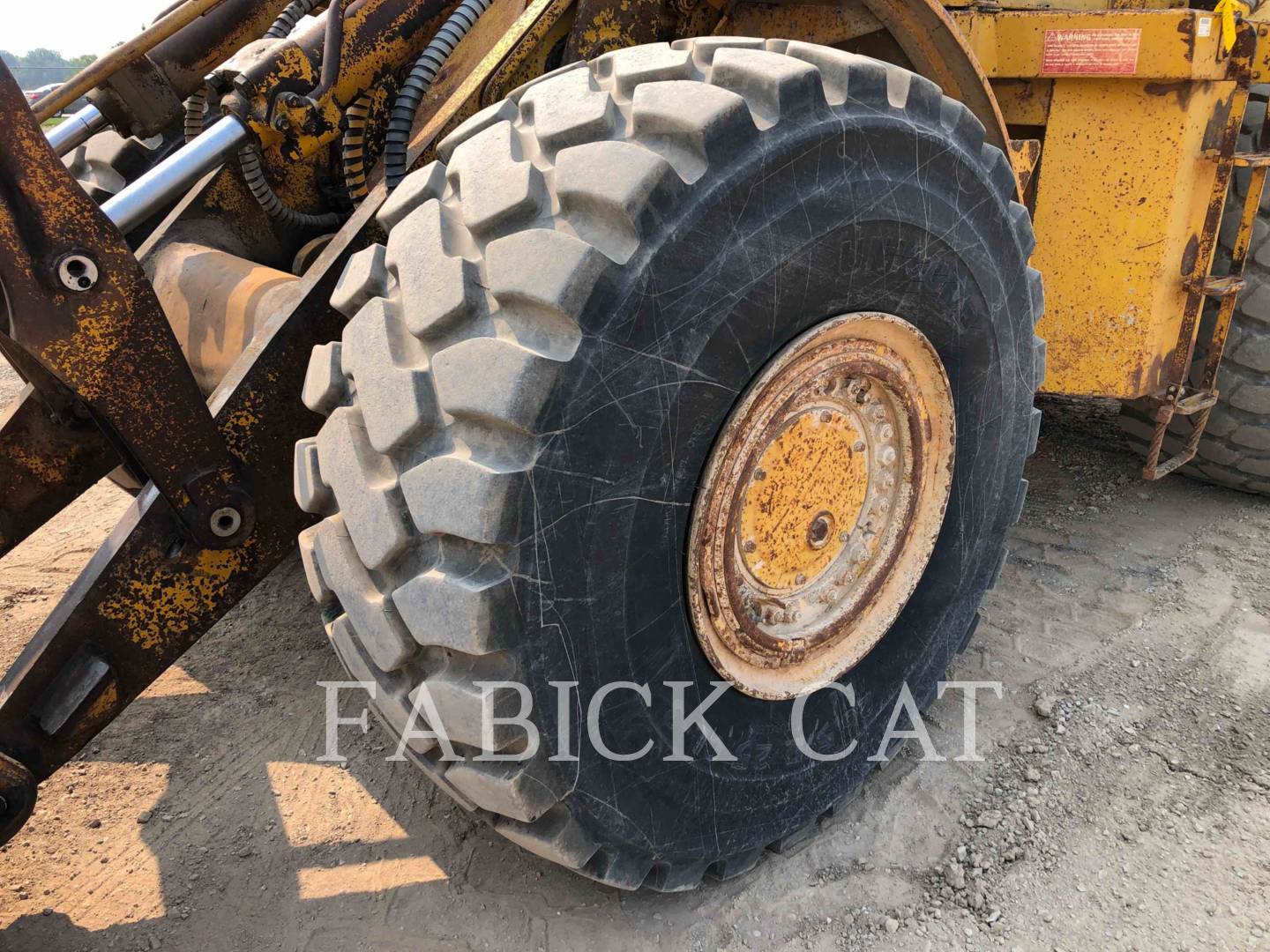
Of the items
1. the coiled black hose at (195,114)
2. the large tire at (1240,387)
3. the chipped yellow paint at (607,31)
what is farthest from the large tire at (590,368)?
the large tire at (1240,387)

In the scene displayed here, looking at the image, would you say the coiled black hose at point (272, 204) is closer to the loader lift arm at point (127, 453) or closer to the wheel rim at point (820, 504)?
the loader lift arm at point (127, 453)

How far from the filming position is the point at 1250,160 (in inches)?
115

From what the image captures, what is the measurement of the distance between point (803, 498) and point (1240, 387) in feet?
7.88

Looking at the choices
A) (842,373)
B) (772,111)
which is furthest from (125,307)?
(842,373)

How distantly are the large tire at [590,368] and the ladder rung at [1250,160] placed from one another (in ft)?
4.99

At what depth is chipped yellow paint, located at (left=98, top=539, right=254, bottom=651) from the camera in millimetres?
1912

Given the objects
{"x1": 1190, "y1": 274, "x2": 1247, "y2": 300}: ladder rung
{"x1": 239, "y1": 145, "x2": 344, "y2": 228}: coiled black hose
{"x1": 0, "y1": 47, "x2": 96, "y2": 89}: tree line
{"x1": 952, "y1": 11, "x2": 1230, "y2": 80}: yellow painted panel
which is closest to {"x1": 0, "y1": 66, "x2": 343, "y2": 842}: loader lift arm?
{"x1": 239, "y1": 145, "x2": 344, "y2": 228}: coiled black hose

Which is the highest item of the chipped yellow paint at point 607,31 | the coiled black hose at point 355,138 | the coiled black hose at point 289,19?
the coiled black hose at point 289,19

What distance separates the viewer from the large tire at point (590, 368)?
1468 mm

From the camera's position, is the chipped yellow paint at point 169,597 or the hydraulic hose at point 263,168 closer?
the chipped yellow paint at point 169,597

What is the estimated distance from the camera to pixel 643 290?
150cm

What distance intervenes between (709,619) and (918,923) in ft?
2.88

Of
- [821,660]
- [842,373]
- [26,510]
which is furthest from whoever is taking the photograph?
[26,510]

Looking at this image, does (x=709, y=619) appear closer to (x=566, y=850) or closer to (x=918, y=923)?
(x=566, y=850)
